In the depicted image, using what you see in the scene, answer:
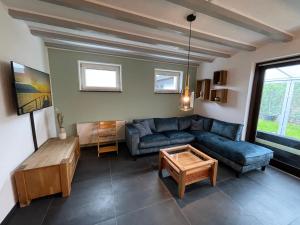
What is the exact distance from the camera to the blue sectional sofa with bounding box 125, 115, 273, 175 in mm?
2346

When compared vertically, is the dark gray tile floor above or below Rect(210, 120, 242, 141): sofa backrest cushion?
below

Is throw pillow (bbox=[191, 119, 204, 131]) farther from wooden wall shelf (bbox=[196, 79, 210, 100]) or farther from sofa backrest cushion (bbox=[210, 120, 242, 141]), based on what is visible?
wooden wall shelf (bbox=[196, 79, 210, 100])

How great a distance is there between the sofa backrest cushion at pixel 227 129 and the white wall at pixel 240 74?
26cm

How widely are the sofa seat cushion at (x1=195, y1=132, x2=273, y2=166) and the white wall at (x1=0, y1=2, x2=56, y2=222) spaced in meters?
3.25

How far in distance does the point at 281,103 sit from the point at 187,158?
2238mm

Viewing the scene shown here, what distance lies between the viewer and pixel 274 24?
1.87 meters

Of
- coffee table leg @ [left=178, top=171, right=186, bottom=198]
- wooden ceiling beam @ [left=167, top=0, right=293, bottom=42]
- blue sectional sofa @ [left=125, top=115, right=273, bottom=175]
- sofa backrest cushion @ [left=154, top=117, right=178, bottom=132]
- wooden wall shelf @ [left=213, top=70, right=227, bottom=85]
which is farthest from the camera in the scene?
sofa backrest cushion @ [left=154, top=117, right=178, bottom=132]

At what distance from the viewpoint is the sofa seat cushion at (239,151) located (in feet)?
7.43

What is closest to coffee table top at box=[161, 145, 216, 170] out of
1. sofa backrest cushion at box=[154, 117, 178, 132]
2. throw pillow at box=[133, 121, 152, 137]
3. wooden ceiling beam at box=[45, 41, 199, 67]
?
throw pillow at box=[133, 121, 152, 137]

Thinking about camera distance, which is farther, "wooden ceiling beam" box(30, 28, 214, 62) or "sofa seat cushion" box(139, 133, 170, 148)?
"sofa seat cushion" box(139, 133, 170, 148)

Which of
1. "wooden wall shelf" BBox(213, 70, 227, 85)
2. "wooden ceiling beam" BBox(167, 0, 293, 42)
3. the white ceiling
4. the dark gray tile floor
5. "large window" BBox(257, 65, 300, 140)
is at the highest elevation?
the white ceiling

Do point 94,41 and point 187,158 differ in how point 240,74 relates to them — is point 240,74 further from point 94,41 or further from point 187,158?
point 94,41

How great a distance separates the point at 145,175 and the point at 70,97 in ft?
8.05

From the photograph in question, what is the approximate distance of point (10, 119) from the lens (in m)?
1.62
